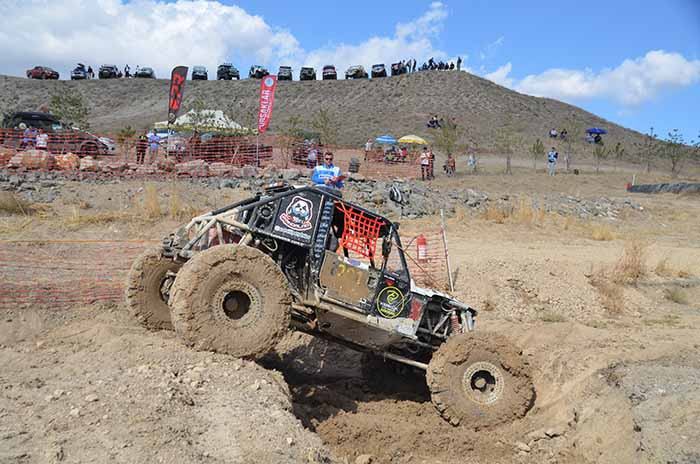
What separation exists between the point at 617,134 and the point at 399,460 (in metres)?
62.5

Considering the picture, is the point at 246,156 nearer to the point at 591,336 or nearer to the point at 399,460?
the point at 591,336

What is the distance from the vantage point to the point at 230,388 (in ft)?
18.0

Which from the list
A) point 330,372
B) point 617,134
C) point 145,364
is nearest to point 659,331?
point 330,372

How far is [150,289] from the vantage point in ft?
23.6

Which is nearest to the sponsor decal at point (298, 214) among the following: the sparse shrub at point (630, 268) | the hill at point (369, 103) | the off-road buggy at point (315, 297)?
the off-road buggy at point (315, 297)

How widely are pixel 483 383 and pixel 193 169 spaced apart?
13.9 metres

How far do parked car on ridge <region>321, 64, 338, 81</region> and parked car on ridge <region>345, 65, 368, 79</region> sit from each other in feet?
4.59

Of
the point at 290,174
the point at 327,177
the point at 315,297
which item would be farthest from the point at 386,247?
the point at 290,174

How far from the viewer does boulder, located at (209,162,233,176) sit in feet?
62.8

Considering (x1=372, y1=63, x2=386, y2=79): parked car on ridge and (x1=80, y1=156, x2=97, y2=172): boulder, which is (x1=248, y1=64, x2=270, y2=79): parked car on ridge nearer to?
(x1=372, y1=63, x2=386, y2=79): parked car on ridge

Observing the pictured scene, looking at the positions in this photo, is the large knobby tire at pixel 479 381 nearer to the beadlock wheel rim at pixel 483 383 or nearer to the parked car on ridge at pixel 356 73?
the beadlock wheel rim at pixel 483 383

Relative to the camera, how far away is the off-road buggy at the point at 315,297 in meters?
6.06

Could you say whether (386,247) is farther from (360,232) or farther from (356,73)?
(356,73)

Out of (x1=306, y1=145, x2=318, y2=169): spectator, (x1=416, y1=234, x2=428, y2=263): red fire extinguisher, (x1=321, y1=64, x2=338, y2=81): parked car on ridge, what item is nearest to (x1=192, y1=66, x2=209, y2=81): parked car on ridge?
(x1=321, y1=64, x2=338, y2=81): parked car on ridge
